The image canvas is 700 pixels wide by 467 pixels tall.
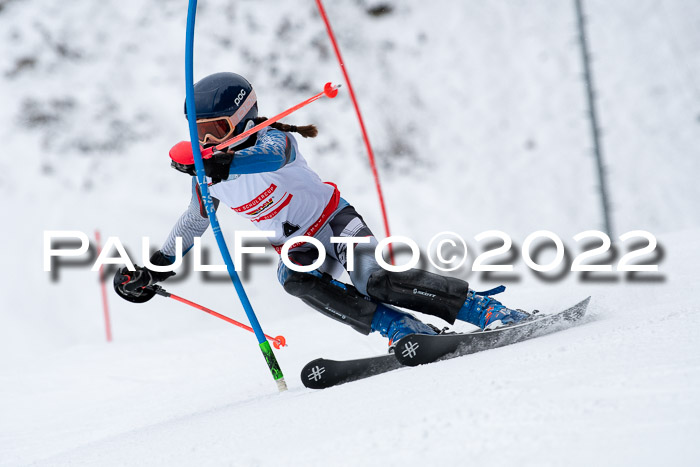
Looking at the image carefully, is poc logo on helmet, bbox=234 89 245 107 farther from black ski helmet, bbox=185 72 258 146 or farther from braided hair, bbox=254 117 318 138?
braided hair, bbox=254 117 318 138

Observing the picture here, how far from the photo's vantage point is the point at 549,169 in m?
11.9

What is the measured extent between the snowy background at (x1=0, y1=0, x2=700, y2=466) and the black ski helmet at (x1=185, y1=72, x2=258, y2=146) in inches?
52.1

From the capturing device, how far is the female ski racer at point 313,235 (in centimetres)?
305

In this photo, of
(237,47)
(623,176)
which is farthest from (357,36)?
(623,176)

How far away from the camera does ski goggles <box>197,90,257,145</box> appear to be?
304 centimetres

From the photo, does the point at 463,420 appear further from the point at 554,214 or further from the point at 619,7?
the point at 619,7

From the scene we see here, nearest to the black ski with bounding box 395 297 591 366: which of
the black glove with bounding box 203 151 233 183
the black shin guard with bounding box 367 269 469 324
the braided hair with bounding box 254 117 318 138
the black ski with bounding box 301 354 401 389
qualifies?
the black ski with bounding box 301 354 401 389

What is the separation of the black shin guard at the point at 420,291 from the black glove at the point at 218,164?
90 centimetres

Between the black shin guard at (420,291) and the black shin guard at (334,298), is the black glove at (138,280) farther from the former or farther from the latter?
the black shin guard at (420,291)

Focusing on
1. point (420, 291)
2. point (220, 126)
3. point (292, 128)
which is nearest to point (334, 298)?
point (420, 291)

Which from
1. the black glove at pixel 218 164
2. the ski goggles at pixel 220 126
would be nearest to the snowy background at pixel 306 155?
the black glove at pixel 218 164

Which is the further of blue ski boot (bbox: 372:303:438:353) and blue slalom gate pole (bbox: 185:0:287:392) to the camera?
blue ski boot (bbox: 372:303:438:353)

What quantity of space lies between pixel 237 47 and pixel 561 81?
6150mm

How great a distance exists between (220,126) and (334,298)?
976 mm
